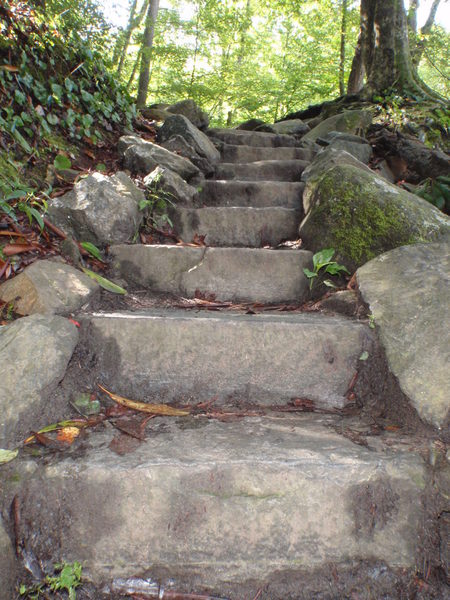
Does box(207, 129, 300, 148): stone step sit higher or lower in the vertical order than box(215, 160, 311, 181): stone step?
higher

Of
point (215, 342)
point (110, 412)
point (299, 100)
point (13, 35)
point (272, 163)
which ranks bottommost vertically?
point (110, 412)

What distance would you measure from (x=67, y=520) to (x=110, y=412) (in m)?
0.41

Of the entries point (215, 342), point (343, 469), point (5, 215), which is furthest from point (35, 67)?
point (343, 469)

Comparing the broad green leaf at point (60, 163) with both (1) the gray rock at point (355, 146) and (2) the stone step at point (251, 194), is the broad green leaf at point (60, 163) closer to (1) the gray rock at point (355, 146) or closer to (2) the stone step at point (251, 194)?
(2) the stone step at point (251, 194)

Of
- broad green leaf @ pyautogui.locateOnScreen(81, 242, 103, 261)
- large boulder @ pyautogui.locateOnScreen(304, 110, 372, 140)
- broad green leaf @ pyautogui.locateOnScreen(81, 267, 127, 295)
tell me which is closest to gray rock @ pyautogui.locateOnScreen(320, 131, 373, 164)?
large boulder @ pyautogui.locateOnScreen(304, 110, 372, 140)

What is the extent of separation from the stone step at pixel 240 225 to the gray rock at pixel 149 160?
556 mm

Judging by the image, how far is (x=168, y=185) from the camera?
2.95m

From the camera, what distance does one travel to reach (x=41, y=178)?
2.64 m

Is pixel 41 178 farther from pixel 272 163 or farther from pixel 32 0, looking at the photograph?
pixel 272 163

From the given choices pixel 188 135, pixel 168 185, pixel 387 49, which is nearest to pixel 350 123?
pixel 387 49

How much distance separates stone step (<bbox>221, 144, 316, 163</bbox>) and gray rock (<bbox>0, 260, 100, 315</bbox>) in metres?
3.09

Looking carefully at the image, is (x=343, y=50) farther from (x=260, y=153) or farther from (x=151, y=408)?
(x=151, y=408)

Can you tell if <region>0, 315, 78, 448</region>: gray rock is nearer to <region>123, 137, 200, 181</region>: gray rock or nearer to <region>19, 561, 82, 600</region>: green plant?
<region>19, 561, 82, 600</region>: green plant

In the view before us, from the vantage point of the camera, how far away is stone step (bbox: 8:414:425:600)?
3.57 ft
